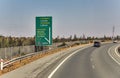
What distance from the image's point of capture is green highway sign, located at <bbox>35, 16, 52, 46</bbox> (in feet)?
136

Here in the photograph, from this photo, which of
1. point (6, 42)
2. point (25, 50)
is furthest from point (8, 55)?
point (6, 42)

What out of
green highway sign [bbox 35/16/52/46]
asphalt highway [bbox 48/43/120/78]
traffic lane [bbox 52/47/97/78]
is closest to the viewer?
traffic lane [bbox 52/47/97/78]

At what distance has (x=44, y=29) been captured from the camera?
137 ft

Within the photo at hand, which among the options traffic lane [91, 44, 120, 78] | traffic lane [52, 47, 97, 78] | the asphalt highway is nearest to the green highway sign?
the asphalt highway

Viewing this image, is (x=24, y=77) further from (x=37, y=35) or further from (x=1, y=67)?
(x=37, y=35)

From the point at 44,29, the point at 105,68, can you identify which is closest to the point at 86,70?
the point at 105,68

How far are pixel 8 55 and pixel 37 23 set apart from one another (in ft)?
21.7

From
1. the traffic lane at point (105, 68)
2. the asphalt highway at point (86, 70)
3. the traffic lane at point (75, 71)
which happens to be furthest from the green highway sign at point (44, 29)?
the traffic lane at point (75, 71)

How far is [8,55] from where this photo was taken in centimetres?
4428

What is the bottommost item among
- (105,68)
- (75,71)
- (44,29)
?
(105,68)

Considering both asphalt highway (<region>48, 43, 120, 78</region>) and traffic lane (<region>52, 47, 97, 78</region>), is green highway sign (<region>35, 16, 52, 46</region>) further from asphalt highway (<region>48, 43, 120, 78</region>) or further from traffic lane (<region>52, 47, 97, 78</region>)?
traffic lane (<region>52, 47, 97, 78</region>)

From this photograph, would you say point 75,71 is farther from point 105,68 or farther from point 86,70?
point 105,68

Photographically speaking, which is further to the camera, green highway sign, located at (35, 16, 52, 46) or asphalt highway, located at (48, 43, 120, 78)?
green highway sign, located at (35, 16, 52, 46)

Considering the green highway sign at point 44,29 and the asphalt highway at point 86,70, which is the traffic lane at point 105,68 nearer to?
the asphalt highway at point 86,70
